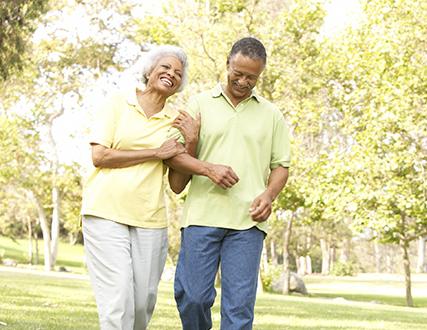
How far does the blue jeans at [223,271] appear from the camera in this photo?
4871 mm

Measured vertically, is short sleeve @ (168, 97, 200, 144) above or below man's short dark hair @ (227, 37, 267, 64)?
below

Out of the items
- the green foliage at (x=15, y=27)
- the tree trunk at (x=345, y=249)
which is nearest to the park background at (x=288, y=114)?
the green foliage at (x=15, y=27)

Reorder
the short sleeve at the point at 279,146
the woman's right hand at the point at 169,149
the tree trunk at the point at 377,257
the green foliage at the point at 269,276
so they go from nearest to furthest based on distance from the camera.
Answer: the woman's right hand at the point at 169,149 → the short sleeve at the point at 279,146 → the green foliage at the point at 269,276 → the tree trunk at the point at 377,257

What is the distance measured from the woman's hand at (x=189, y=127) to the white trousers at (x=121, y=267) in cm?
64

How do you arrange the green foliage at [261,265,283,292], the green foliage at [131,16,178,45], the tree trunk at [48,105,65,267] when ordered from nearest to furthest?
the green foliage at [131,16,178,45]
the green foliage at [261,265,283,292]
the tree trunk at [48,105,65,267]

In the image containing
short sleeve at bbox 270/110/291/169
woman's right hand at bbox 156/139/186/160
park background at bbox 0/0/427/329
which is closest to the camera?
woman's right hand at bbox 156/139/186/160

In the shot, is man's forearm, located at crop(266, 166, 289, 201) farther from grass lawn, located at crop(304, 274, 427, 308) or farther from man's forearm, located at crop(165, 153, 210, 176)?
grass lawn, located at crop(304, 274, 427, 308)

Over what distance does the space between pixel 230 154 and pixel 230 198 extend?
0.86ft

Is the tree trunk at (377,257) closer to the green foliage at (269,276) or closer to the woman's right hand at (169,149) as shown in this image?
the green foliage at (269,276)

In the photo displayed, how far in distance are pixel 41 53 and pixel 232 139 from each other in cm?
3133

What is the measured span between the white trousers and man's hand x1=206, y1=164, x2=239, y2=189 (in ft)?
1.92

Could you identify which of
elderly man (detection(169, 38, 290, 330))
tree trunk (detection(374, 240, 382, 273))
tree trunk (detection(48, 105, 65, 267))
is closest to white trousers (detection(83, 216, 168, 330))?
elderly man (detection(169, 38, 290, 330))

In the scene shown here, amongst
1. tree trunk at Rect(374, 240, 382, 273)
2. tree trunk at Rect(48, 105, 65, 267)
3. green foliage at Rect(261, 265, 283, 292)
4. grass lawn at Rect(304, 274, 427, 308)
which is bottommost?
tree trunk at Rect(374, 240, 382, 273)

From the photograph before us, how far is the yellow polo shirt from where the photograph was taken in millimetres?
5023
